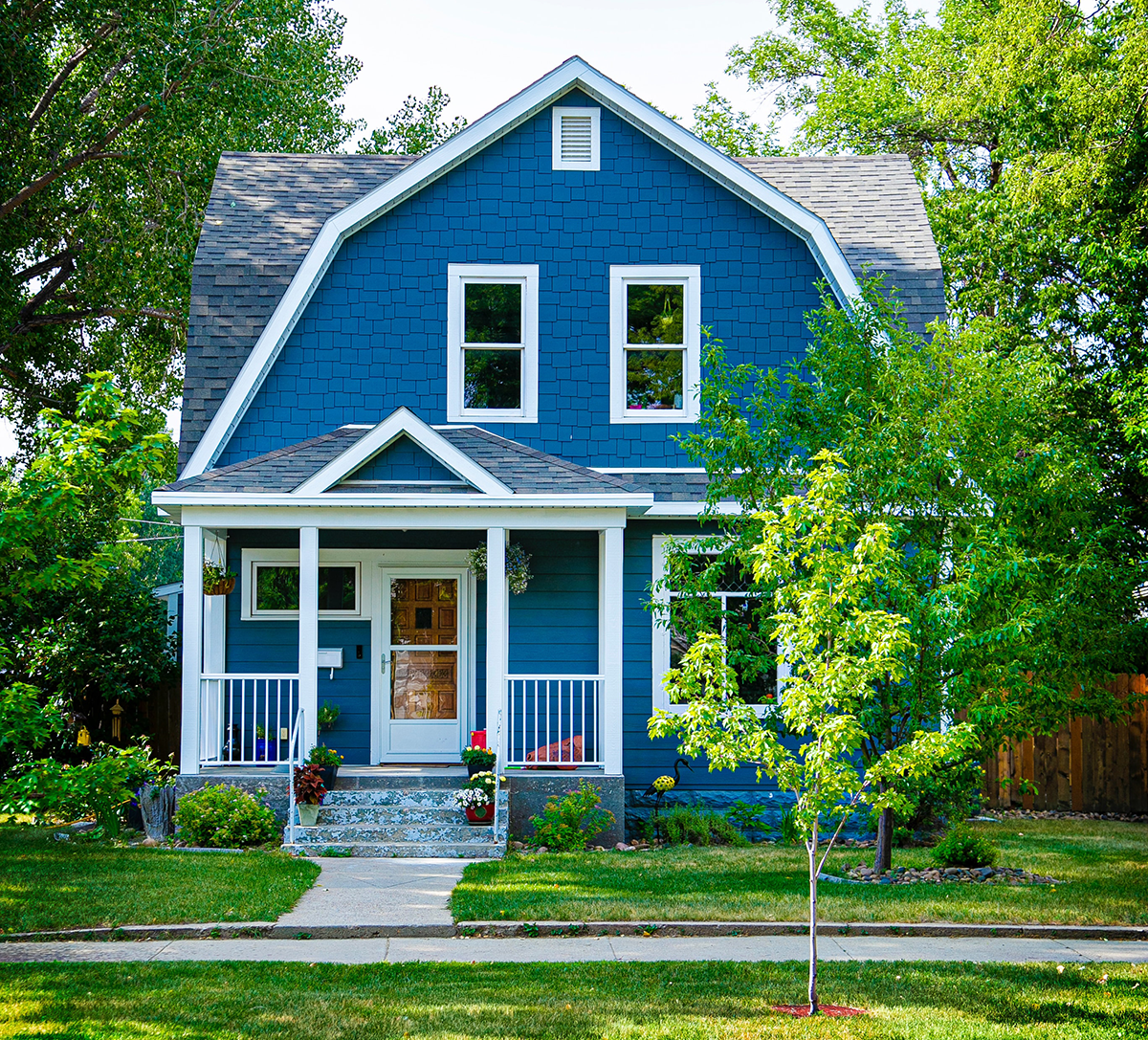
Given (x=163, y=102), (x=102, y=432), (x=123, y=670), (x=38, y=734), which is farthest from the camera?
(x=163, y=102)

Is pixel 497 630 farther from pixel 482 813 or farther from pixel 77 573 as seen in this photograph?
pixel 77 573

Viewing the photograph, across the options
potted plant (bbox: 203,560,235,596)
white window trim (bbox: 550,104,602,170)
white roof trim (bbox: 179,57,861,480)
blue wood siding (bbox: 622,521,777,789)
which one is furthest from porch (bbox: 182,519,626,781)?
white window trim (bbox: 550,104,602,170)

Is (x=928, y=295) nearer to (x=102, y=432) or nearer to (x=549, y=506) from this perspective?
(x=549, y=506)

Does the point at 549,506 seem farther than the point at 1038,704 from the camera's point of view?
Yes

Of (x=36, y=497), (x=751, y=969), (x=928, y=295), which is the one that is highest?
(x=928, y=295)

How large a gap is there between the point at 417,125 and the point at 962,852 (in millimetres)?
19003

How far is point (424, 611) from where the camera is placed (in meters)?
14.3

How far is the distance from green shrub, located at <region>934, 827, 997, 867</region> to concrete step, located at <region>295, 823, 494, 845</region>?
13.9 ft

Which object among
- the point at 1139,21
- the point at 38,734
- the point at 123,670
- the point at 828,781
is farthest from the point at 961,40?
the point at 38,734

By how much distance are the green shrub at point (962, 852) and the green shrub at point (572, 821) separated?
3.24 metres

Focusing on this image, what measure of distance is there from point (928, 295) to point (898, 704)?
22.0 feet

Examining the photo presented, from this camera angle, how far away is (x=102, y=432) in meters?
7.15

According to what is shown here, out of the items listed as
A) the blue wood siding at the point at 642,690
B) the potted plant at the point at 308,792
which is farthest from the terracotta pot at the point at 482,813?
the blue wood siding at the point at 642,690

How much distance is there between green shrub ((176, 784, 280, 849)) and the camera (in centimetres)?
1147
